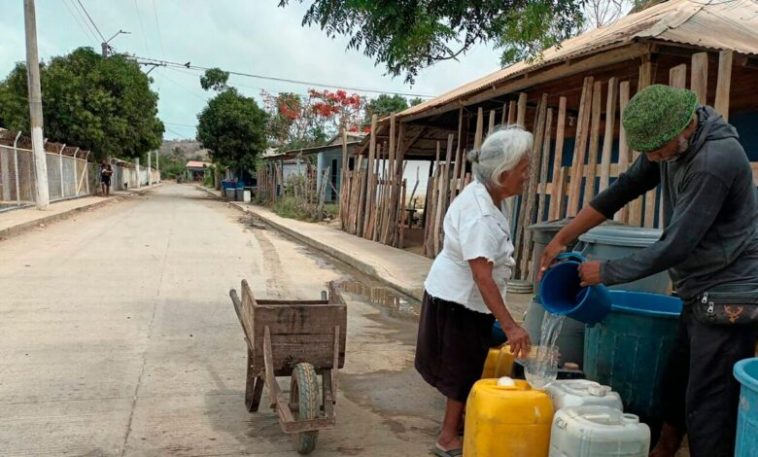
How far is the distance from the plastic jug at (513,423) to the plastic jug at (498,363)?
77cm

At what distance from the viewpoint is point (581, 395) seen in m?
2.44

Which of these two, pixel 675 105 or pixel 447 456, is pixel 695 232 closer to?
pixel 675 105

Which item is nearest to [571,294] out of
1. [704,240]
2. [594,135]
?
[704,240]

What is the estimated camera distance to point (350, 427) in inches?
139

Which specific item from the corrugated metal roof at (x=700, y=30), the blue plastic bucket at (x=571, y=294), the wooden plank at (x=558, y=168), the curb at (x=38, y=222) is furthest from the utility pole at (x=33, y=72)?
the blue plastic bucket at (x=571, y=294)

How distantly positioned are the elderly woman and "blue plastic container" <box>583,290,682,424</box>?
47 centimetres

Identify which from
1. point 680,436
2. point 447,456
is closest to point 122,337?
point 447,456

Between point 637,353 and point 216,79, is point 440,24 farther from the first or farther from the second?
point 216,79

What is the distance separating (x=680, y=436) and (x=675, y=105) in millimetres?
1674

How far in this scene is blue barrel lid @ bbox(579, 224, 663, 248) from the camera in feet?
10.8

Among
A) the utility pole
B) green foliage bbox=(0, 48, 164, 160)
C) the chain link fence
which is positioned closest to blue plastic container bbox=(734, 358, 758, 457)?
the chain link fence

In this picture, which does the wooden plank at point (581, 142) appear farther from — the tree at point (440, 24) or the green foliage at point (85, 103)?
the green foliage at point (85, 103)

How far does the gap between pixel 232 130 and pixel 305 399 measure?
3100cm

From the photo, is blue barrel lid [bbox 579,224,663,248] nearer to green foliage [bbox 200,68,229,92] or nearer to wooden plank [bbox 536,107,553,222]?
wooden plank [bbox 536,107,553,222]
